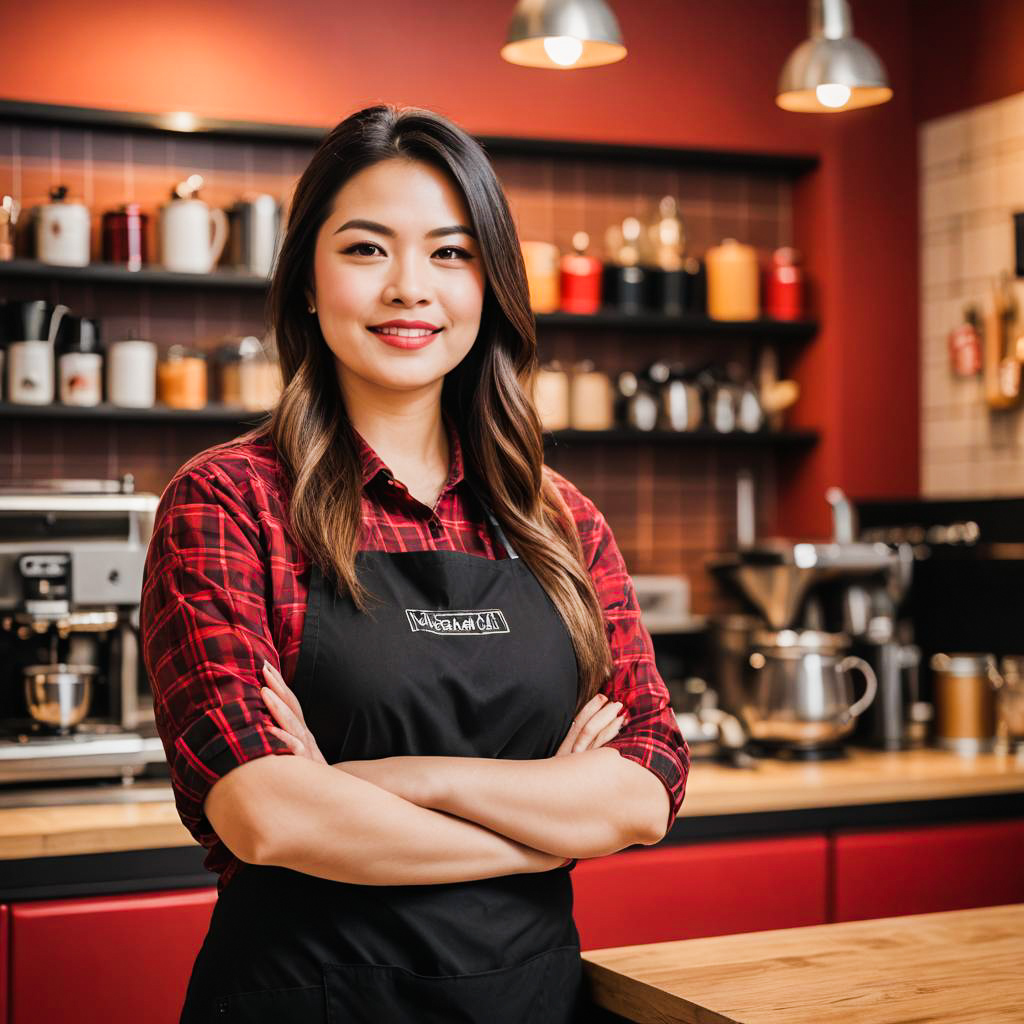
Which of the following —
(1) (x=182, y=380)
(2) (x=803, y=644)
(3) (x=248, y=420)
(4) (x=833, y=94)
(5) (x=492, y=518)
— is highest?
(4) (x=833, y=94)

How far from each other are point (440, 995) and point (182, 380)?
262 cm

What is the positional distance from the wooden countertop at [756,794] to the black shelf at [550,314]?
1.43 meters

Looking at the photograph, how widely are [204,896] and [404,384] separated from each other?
49.5 inches

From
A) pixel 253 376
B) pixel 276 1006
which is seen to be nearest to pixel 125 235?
pixel 253 376

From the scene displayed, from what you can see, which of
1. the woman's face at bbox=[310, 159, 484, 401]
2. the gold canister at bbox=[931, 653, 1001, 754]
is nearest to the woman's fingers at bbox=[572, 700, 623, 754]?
the woman's face at bbox=[310, 159, 484, 401]

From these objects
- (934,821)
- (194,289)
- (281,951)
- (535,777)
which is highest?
(194,289)

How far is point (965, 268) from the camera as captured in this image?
14.4 feet

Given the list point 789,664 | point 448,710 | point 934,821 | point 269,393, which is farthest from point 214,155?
point 448,710

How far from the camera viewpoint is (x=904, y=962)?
1.66 metres

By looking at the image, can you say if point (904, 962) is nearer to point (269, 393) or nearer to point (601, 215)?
point (269, 393)

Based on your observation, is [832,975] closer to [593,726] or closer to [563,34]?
[593,726]

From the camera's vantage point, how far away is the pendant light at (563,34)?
2910 millimetres

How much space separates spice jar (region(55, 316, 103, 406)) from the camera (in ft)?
12.5

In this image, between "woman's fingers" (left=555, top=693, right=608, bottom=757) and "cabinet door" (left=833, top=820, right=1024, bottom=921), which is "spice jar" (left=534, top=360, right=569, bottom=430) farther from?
"woman's fingers" (left=555, top=693, right=608, bottom=757)
